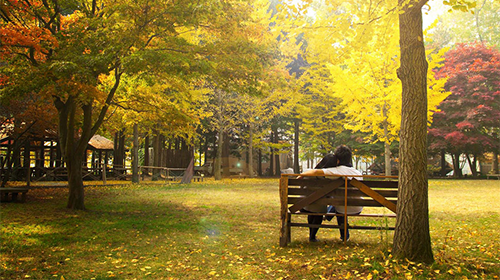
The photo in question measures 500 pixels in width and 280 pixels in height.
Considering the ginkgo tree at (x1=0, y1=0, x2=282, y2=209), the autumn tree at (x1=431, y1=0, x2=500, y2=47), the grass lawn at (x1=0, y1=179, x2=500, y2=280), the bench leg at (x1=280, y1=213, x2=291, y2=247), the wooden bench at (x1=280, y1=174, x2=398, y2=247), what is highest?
the autumn tree at (x1=431, y1=0, x2=500, y2=47)

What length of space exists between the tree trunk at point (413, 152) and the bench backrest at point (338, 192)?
35.3 inches

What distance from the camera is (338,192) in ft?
17.5

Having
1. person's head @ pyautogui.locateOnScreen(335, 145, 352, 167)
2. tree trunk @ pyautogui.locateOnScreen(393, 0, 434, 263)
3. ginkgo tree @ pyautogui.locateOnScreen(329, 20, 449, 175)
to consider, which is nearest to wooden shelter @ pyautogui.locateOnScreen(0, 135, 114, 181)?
ginkgo tree @ pyautogui.locateOnScreen(329, 20, 449, 175)

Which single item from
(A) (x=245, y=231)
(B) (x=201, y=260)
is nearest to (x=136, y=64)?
(A) (x=245, y=231)

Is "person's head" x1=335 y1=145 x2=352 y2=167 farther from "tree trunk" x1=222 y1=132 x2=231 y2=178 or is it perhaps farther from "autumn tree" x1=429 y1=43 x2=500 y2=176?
"tree trunk" x1=222 y1=132 x2=231 y2=178

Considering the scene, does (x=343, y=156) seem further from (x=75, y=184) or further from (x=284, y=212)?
(x=75, y=184)

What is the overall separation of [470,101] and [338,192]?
24.7m

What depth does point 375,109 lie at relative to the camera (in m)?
18.9

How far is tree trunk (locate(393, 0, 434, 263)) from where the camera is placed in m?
4.25

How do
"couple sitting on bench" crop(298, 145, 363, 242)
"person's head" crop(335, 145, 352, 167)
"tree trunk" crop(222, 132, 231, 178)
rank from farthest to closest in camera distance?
"tree trunk" crop(222, 132, 231, 178), "person's head" crop(335, 145, 352, 167), "couple sitting on bench" crop(298, 145, 363, 242)

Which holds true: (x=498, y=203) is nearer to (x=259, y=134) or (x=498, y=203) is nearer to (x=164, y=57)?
(x=164, y=57)

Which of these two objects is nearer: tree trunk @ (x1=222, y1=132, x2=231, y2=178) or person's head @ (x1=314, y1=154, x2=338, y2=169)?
Answer: person's head @ (x1=314, y1=154, x2=338, y2=169)

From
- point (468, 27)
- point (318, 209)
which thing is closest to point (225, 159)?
point (318, 209)

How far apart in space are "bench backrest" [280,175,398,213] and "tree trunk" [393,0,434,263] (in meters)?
0.90
